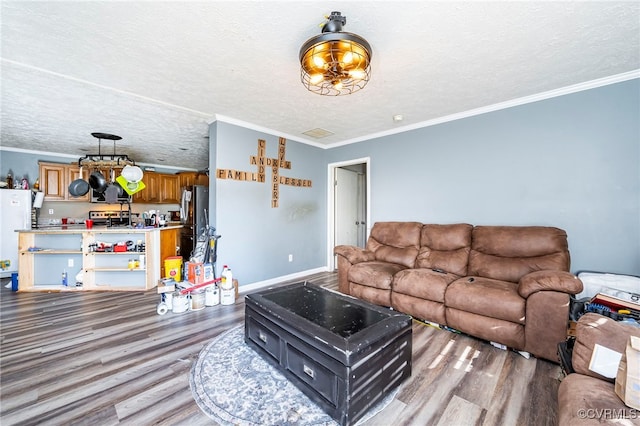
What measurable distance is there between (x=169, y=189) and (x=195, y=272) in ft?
13.8

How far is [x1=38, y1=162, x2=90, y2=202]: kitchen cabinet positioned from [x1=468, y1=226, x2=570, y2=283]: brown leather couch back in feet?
24.3

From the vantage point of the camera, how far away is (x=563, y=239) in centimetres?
233

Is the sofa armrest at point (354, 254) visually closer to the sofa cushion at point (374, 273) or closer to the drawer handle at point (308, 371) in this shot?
the sofa cushion at point (374, 273)

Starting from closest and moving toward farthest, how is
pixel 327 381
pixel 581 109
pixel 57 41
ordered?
pixel 327 381 → pixel 57 41 → pixel 581 109

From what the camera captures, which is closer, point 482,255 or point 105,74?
point 105,74

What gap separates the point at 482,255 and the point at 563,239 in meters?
0.68

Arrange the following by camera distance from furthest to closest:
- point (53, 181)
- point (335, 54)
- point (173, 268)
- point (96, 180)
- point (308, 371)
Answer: point (53, 181)
point (96, 180)
point (173, 268)
point (335, 54)
point (308, 371)

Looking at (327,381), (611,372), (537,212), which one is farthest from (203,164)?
(611,372)

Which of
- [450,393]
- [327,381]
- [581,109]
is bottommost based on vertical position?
[450,393]

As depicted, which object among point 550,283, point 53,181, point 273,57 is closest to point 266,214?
point 273,57

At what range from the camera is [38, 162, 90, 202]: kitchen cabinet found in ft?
16.0

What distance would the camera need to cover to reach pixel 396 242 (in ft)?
11.3

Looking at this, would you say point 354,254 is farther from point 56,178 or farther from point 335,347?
point 56,178

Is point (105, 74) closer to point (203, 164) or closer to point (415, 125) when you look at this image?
point (415, 125)
